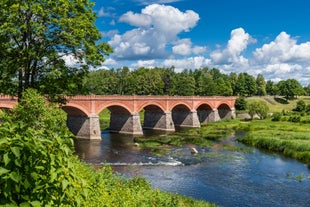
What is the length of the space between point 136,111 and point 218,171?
106 ft

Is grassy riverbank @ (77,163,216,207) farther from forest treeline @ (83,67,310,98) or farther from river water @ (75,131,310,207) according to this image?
forest treeline @ (83,67,310,98)

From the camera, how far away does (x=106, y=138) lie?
194ft

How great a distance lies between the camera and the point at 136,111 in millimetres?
66000

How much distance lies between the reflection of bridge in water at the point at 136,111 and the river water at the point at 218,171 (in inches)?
203

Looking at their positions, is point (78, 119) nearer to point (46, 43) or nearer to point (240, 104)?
point (46, 43)

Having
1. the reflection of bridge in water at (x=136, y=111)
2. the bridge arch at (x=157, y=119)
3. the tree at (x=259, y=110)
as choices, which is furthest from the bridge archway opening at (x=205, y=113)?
the bridge arch at (x=157, y=119)

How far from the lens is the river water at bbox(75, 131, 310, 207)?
89.7 ft

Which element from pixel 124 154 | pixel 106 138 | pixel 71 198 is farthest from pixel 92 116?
pixel 71 198

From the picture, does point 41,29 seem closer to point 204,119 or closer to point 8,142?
point 8,142

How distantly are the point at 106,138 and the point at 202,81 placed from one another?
77127 millimetres

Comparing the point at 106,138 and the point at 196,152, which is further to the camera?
the point at 106,138

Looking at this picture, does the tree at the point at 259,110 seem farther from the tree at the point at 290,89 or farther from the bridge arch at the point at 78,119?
the tree at the point at 290,89

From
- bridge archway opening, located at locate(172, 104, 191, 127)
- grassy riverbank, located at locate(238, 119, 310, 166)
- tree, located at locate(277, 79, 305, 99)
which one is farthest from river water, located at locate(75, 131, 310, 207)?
tree, located at locate(277, 79, 305, 99)

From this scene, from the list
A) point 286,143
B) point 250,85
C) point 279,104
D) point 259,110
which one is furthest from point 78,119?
point 250,85
